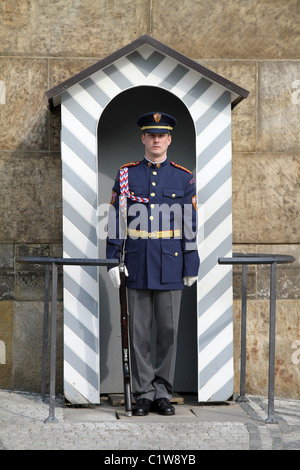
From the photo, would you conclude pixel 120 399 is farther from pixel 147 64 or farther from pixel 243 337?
pixel 147 64

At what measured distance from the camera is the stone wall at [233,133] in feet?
21.9

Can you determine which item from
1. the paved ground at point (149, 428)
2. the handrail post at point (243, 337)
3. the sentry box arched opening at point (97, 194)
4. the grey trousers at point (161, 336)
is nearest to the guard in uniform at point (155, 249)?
the grey trousers at point (161, 336)

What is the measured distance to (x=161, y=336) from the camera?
6043mm

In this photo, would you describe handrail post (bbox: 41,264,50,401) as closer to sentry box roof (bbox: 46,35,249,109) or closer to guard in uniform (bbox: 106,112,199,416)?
guard in uniform (bbox: 106,112,199,416)

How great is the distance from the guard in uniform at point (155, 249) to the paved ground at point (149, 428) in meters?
0.31

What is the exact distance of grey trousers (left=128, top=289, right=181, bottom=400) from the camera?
598cm

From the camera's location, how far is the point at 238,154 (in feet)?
22.1

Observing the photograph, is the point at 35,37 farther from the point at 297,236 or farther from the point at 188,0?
Answer: the point at 297,236

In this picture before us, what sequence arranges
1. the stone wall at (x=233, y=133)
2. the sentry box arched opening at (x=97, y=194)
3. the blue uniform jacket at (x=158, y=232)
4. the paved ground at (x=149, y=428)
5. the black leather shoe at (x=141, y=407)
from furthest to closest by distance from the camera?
1. the stone wall at (x=233, y=133)
2. the sentry box arched opening at (x=97, y=194)
3. the blue uniform jacket at (x=158, y=232)
4. the black leather shoe at (x=141, y=407)
5. the paved ground at (x=149, y=428)

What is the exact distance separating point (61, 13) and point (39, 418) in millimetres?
2931

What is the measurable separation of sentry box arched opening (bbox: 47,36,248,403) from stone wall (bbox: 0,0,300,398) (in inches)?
21.4

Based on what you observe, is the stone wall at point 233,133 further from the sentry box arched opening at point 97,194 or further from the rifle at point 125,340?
the rifle at point 125,340

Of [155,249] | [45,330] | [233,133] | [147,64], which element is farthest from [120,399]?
[147,64]

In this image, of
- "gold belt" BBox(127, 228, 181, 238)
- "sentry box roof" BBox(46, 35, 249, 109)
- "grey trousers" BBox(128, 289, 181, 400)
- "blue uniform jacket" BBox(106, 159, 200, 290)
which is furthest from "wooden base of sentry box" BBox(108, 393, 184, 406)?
Answer: "sentry box roof" BBox(46, 35, 249, 109)
